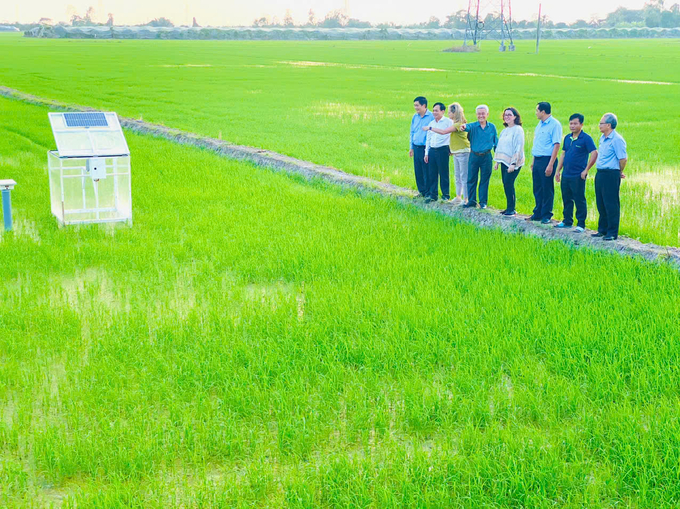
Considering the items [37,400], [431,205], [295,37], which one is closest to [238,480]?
[37,400]

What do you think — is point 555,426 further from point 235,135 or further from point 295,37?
point 295,37

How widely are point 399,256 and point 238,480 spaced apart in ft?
12.5

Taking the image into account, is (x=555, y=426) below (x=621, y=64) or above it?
below

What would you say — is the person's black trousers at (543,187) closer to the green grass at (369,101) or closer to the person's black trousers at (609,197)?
the person's black trousers at (609,197)

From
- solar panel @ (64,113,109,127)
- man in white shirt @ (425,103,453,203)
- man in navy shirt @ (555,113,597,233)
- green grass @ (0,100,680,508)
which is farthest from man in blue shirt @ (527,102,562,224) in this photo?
solar panel @ (64,113,109,127)

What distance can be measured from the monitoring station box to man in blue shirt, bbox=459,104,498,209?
3.82m

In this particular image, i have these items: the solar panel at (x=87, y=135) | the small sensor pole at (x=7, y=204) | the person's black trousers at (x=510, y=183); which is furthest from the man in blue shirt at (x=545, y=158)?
the small sensor pole at (x=7, y=204)

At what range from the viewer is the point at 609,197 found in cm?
709

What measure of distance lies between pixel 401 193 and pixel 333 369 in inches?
216

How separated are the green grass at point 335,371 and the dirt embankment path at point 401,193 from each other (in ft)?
0.89

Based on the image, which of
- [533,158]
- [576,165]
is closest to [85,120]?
[533,158]

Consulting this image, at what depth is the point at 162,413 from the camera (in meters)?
4.25

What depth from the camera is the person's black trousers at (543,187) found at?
25.5 ft

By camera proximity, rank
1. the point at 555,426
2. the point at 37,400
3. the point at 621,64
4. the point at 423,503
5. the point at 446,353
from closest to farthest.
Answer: the point at 423,503
the point at 555,426
the point at 37,400
the point at 446,353
the point at 621,64
